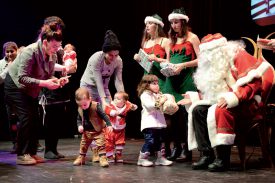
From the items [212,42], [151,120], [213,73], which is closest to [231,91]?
[213,73]

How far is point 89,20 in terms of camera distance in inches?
317

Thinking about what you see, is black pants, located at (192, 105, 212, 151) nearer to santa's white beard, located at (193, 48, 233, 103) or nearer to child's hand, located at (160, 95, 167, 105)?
santa's white beard, located at (193, 48, 233, 103)

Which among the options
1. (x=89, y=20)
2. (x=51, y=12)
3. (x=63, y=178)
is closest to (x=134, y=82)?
(x=89, y=20)

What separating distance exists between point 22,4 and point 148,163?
453cm

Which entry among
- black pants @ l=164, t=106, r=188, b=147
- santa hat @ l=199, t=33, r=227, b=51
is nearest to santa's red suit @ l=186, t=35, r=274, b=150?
santa hat @ l=199, t=33, r=227, b=51

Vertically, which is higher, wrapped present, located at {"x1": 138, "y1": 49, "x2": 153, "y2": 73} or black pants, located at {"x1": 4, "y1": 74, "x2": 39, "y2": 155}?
wrapped present, located at {"x1": 138, "y1": 49, "x2": 153, "y2": 73}

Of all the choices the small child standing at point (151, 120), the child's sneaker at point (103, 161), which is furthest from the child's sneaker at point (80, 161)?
the small child standing at point (151, 120)

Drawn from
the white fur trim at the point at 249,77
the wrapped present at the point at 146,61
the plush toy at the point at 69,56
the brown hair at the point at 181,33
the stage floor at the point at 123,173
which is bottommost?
the stage floor at the point at 123,173

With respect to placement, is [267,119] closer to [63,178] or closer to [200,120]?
[200,120]

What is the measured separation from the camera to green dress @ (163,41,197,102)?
4.70m

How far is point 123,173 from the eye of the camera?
3.89 m

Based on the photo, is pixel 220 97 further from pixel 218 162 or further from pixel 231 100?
pixel 218 162

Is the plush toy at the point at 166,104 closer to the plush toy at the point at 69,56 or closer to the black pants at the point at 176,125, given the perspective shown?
the black pants at the point at 176,125

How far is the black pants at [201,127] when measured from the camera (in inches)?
159
